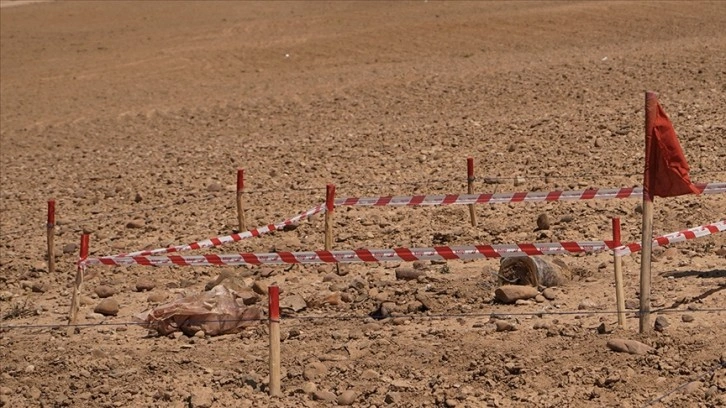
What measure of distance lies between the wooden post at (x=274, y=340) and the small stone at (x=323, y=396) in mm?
249

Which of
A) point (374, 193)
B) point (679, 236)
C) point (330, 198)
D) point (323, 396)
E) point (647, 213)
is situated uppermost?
point (647, 213)

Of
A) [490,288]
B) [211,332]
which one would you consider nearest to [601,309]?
[490,288]

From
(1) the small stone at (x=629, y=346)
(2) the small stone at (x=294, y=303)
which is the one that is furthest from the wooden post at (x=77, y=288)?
(1) the small stone at (x=629, y=346)

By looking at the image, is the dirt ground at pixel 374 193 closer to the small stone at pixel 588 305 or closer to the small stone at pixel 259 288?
the small stone at pixel 588 305

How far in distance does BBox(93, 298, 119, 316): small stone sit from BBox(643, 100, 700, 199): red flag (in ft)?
17.4

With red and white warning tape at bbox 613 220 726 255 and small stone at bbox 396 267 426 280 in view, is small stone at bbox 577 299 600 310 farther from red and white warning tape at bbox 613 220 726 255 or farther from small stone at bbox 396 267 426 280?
small stone at bbox 396 267 426 280

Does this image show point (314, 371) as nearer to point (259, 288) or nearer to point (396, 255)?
point (396, 255)

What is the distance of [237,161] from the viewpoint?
1862 centimetres

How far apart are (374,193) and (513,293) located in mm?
5325

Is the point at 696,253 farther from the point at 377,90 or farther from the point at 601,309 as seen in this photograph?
the point at 377,90

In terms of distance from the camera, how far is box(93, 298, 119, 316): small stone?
39.6 ft

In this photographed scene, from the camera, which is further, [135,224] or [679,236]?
[135,224]

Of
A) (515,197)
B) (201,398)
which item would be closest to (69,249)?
(515,197)

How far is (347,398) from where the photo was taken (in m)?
9.16
